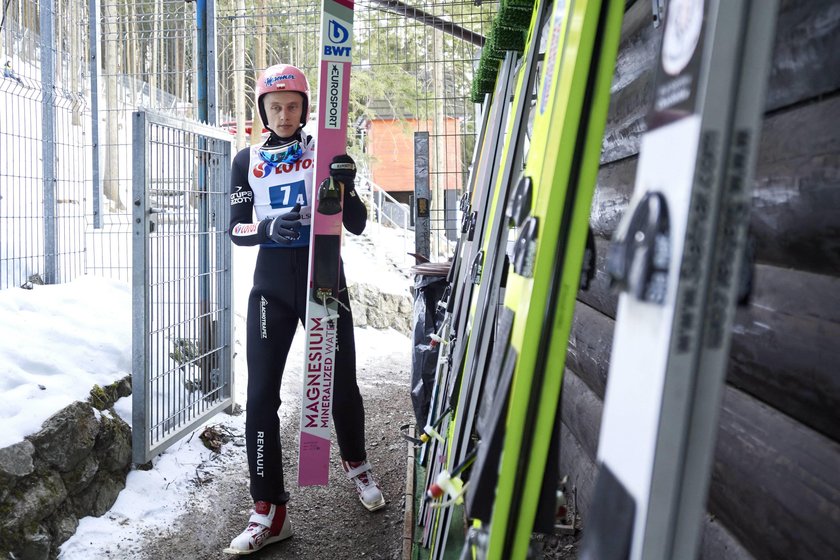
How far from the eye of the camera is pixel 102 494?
3053 millimetres

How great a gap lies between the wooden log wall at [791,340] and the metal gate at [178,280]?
2.62 metres

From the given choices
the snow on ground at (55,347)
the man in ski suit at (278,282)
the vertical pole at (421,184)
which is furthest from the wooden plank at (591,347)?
the vertical pole at (421,184)

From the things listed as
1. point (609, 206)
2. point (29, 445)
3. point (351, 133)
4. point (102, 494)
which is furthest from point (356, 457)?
point (351, 133)

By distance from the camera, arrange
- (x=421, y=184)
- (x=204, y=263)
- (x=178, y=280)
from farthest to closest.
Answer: (x=421, y=184)
(x=204, y=263)
(x=178, y=280)

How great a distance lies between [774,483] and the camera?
118 cm

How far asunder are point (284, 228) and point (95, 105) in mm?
3976

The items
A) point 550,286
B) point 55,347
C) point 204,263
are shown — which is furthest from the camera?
point 204,263

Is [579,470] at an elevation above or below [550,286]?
below

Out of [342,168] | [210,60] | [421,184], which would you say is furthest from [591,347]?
[210,60]

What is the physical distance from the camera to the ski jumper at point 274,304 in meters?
2.85

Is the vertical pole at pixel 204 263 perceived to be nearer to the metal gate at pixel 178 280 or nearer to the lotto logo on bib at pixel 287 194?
the metal gate at pixel 178 280

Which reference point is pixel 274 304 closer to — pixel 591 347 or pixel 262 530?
pixel 262 530

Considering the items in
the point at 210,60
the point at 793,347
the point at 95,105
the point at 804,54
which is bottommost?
the point at 793,347

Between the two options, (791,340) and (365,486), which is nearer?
(791,340)
